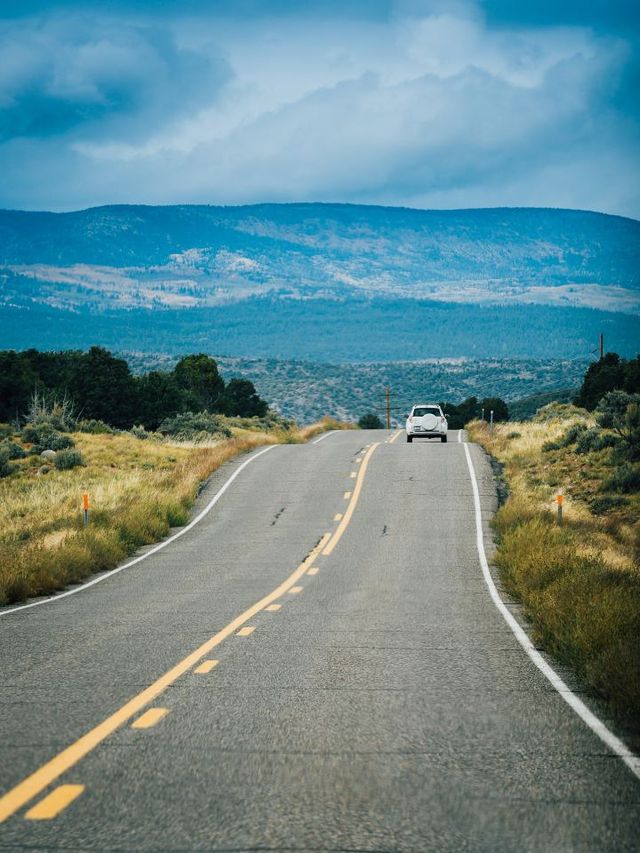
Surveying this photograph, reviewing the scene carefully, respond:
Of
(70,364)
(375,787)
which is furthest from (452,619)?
(70,364)

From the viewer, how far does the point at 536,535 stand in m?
19.3

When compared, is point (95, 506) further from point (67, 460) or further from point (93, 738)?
point (93, 738)

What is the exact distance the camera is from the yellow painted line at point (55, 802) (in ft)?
16.7

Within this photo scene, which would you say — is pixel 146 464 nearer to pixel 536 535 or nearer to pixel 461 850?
pixel 536 535

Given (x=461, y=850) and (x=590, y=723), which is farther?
(x=590, y=723)

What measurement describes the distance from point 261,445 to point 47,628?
3294cm

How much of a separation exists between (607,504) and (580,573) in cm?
1890

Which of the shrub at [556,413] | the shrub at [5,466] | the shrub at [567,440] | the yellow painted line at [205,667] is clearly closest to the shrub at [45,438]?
the shrub at [5,466]

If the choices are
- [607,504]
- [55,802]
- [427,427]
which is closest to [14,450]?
[427,427]

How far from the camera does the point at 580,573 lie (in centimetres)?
1305

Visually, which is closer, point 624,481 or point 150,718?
point 150,718

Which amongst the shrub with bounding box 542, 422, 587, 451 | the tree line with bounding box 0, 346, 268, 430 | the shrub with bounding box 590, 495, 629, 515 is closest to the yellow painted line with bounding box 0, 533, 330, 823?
the shrub with bounding box 590, 495, 629, 515

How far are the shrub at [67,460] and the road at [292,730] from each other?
26.3 metres

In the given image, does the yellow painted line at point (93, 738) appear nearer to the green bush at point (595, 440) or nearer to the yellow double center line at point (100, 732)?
the yellow double center line at point (100, 732)
